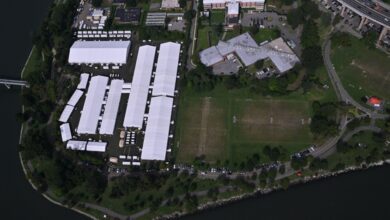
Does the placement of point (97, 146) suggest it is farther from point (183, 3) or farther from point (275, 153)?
point (183, 3)

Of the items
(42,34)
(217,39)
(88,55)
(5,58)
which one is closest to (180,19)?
(217,39)

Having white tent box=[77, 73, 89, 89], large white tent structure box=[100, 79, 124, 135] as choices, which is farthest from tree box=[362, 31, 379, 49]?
white tent box=[77, 73, 89, 89]

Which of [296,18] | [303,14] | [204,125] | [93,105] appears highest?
[303,14]

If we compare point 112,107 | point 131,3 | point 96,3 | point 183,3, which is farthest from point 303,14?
point 96,3

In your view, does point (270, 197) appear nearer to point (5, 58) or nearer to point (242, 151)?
point (242, 151)

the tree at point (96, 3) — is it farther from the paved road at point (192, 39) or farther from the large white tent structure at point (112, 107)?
the large white tent structure at point (112, 107)

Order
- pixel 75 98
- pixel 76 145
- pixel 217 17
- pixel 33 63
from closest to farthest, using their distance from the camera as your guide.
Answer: pixel 76 145, pixel 75 98, pixel 33 63, pixel 217 17

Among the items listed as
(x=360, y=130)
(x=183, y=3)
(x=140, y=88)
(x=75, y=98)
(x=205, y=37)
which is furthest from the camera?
(x=183, y=3)
